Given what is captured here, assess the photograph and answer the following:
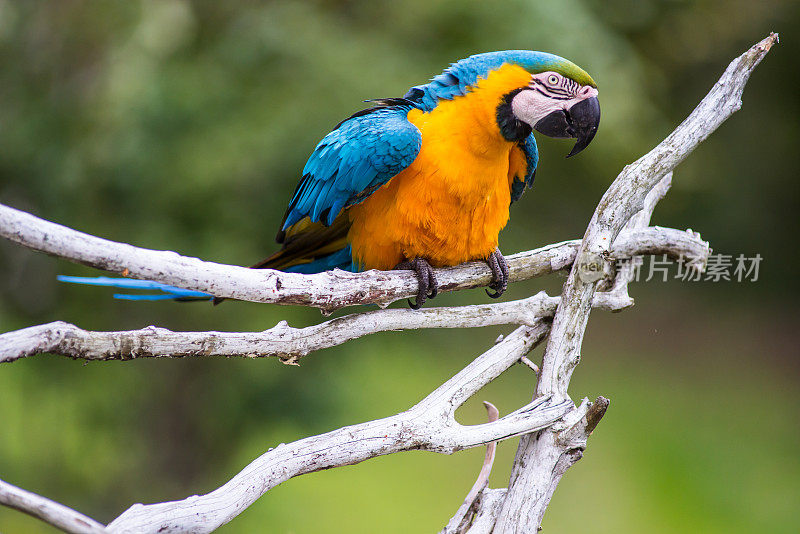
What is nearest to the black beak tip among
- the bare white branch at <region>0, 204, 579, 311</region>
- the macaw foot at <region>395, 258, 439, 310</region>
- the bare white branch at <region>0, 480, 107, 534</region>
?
the bare white branch at <region>0, 204, 579, 311</region>

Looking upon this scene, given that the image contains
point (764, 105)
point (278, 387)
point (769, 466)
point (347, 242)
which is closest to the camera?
point (347, 242)

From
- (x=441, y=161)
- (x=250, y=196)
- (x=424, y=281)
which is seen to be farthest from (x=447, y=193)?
(x=250, y=196)

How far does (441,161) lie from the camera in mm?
1646

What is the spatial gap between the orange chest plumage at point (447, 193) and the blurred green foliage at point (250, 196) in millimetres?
871

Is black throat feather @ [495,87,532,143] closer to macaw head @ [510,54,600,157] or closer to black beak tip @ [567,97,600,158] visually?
macaw head @ [510,54,600,157]

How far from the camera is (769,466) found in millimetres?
4242

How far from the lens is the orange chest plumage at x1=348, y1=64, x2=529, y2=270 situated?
5.40 feet

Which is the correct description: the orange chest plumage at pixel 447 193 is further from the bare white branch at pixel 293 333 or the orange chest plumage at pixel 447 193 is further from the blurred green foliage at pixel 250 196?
the blurred green foliage at pixel 250 196

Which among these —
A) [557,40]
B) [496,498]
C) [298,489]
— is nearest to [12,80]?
[557,40]

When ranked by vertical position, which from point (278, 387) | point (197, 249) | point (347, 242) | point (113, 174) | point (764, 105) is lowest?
point (347, 242)

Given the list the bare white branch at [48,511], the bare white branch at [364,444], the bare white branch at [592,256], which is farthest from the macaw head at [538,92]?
the bare white branch at [48,511]

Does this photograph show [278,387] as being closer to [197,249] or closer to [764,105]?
[197,249]

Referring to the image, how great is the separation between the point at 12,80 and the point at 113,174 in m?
0.57

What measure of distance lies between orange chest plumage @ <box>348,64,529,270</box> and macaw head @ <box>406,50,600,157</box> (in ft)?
0.05
